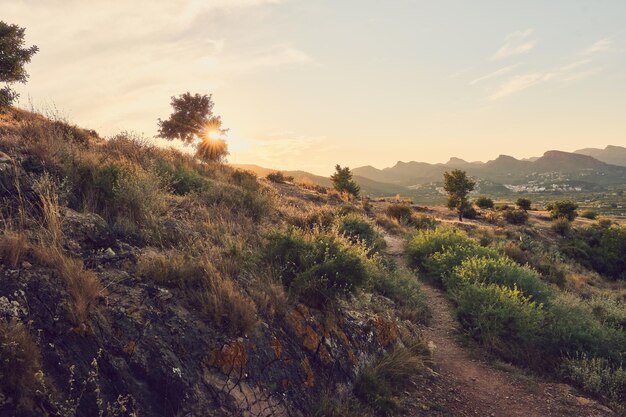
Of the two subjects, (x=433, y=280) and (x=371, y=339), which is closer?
(x=371, y=339)

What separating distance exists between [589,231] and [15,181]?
3864 cm

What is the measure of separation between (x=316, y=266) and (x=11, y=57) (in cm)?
2173

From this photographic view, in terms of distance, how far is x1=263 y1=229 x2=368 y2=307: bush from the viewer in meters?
6.38

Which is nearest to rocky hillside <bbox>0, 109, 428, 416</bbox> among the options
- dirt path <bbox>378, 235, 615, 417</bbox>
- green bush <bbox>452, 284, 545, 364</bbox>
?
dirt path <bbox>378, 235, 615, 417</bbox>

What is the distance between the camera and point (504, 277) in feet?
35.5

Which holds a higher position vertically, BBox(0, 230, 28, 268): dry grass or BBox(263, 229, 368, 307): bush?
BBox(0, 230, 28, 268): dry grass

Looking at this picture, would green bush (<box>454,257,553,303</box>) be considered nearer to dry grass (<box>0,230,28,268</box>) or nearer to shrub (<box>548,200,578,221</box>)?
dry grass (<box>0,230,28,268</box>)

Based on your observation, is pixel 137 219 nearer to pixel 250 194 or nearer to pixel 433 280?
pixel 250 194

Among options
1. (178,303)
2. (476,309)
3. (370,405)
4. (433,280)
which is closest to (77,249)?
(178,303)

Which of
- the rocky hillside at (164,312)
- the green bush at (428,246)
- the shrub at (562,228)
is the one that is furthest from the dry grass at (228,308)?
the shrub at (562,228)

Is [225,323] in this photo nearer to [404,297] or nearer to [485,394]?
[485,394]

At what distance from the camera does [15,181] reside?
600 centimetres

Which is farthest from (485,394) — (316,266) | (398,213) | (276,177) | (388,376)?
(276,177)

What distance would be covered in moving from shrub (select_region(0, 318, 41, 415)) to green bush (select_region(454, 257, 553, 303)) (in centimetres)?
980
